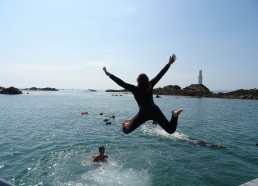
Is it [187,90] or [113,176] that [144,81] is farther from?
[187,90]

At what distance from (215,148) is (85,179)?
12452 millimetres

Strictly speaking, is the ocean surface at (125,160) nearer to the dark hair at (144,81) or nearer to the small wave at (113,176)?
the small wave at (113,176)

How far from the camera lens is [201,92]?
13200cm

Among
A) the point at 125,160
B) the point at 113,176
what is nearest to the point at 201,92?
the point at 125,160

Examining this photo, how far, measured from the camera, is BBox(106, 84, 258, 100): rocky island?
365 feet

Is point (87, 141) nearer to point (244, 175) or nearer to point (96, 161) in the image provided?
point (96, 161)

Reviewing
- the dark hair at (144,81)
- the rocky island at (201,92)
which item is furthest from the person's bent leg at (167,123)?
the rocky island at (201,92)

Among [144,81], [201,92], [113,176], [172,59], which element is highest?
[201,92]

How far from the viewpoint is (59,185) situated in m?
13.1

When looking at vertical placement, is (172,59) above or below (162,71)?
above

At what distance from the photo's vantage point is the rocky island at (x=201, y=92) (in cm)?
11131

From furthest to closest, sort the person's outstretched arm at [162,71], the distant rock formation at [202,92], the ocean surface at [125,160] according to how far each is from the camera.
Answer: the distant rock formation at [202,92], the ocean surface at [125,160], the person's outstretched arm at [162,71]

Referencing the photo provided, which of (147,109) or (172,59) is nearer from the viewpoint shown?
(147,109)

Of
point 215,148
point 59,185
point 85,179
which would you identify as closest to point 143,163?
point 85,179
